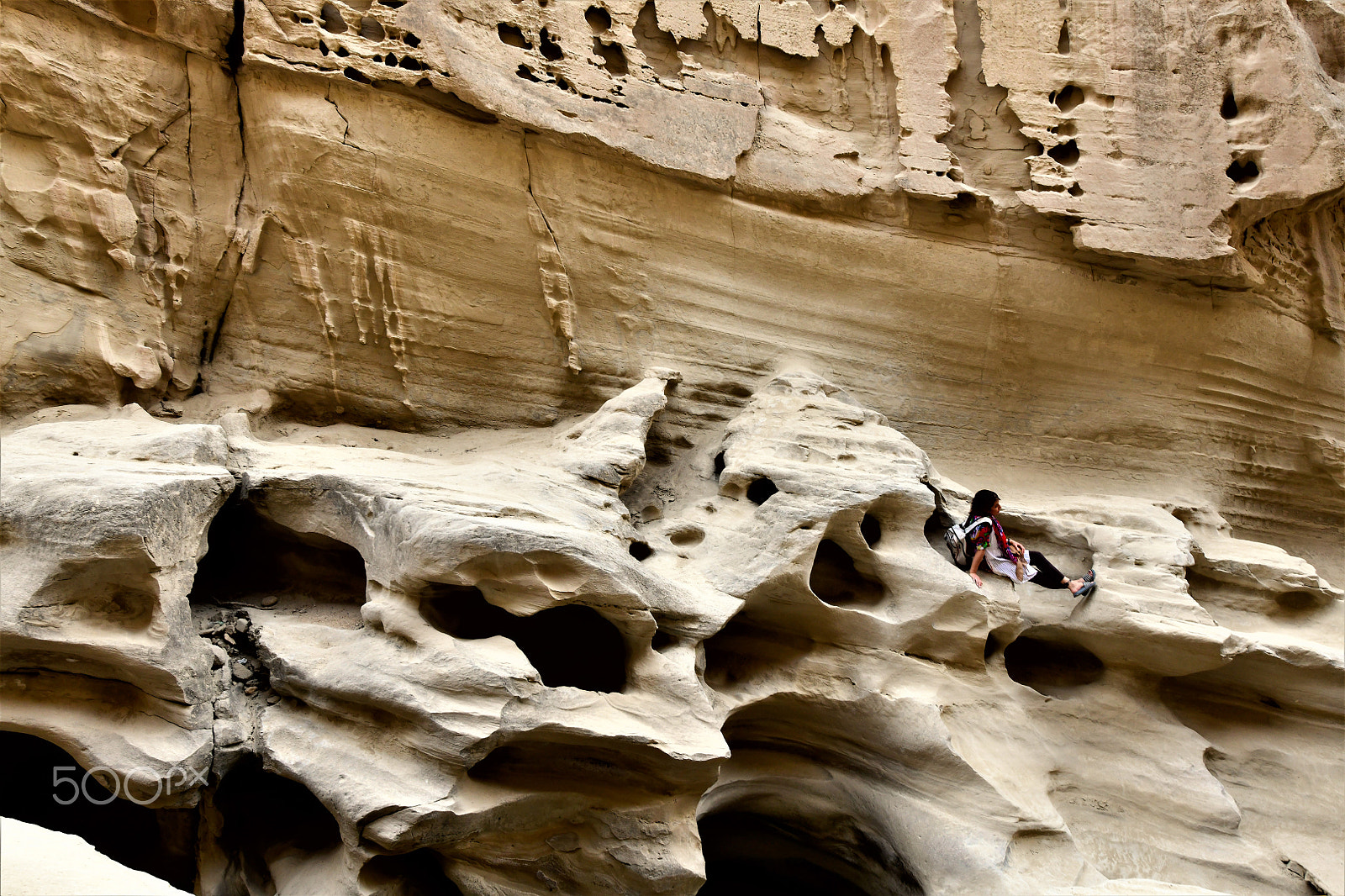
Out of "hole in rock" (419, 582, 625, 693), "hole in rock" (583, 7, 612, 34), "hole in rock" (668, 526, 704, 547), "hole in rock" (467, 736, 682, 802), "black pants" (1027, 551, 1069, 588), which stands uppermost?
"hole in rock" (583, 7, 612, 34)

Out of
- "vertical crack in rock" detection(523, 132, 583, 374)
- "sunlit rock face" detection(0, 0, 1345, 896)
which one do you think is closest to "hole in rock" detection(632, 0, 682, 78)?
"sunlit rock face" detection(0, 0, 1345, 896)

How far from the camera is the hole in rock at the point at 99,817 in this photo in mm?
3354

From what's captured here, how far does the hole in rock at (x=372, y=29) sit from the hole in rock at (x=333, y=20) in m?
0.09

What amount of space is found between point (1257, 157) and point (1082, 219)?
1128mm

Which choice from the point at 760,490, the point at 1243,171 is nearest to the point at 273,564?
the point at 760,490

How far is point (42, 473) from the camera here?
3.19m

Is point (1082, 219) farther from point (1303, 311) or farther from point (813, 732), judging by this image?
point (813, 732)

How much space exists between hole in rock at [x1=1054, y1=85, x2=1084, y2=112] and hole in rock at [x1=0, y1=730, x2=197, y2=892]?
5501mm

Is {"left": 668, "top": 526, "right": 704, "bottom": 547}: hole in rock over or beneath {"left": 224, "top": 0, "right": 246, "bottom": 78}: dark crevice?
beneath

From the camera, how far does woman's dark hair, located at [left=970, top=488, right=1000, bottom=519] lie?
450cm

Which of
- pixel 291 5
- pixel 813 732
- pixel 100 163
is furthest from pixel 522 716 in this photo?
pixel 291 5

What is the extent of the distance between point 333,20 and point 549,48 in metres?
1.00

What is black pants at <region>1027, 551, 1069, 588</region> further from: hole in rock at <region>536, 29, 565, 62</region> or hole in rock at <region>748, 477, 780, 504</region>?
hole in rock at <region>536, 29, 565, 62</region>

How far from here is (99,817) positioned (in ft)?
11.6
